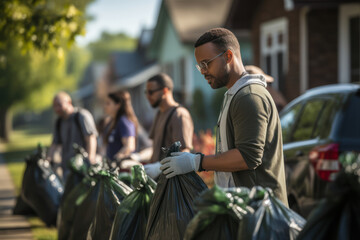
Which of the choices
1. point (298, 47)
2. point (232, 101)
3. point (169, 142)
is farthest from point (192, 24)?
point (232, 101)

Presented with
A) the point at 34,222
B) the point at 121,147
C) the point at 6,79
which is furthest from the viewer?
the point at 6,79

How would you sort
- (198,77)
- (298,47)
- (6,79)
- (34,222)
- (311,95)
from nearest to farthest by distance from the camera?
(311,95), (34,222), (298,47), (198,77), (6,79)

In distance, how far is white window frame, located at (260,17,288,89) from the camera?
1357 centimetres

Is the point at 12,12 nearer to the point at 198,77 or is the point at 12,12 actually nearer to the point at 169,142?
the point at 169,142

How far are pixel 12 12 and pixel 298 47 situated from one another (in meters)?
7.71

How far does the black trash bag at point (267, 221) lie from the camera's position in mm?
2508

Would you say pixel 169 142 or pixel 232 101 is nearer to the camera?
pixel 232 101

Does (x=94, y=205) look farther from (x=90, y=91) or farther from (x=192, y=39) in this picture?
(x=90, y=91)

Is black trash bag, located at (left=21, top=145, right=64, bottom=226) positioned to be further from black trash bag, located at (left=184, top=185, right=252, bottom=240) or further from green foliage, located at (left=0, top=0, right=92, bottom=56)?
black trash bag, located at (left=184, top=185, right=252, bottom=240)

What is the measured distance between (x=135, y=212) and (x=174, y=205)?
503 millimetres

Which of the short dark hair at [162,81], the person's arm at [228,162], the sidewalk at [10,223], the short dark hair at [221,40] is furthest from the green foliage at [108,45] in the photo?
the person's arm at [228,162]

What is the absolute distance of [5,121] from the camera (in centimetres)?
4169

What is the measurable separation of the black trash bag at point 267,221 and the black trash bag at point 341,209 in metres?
0.25

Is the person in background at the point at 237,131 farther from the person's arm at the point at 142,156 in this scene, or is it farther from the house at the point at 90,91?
the house at the point at 90,91
